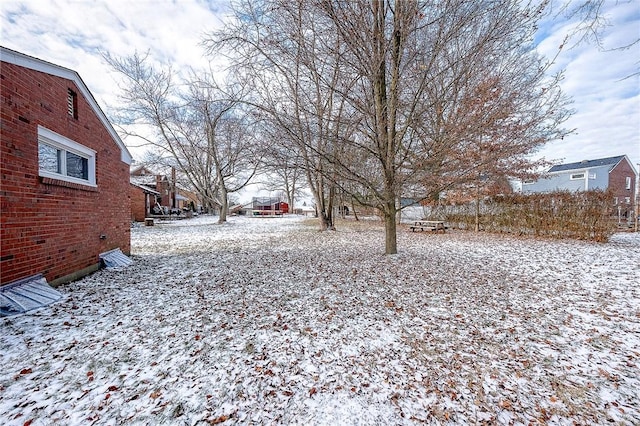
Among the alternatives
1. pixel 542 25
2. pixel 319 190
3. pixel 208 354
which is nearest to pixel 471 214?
pixel 319 190

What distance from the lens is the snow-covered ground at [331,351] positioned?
1.98 meters

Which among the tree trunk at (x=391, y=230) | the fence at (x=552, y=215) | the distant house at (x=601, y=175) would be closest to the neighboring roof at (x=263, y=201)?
the distant house at (x=601, y=175)

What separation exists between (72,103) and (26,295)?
12.0 ft

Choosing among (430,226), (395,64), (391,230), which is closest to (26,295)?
(391,230)

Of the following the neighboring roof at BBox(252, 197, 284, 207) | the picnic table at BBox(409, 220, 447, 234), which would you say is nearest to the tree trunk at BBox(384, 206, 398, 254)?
the picnic table at BBox(409, 220, 447, 234)

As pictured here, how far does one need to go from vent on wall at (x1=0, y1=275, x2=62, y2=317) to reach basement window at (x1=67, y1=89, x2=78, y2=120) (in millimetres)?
3118

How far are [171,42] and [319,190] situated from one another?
9270 mm

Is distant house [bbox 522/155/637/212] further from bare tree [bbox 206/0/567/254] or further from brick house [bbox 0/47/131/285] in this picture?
brick house [bbox 0/47/131/285]

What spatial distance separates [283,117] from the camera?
20.7 ft

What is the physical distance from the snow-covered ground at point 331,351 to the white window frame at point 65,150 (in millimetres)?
2018

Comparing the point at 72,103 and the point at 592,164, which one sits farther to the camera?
the point at 592,164

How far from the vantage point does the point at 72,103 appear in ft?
16.8

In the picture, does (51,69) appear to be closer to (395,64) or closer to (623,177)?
(395,64)

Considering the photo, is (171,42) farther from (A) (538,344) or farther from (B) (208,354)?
(A) (538,344)
